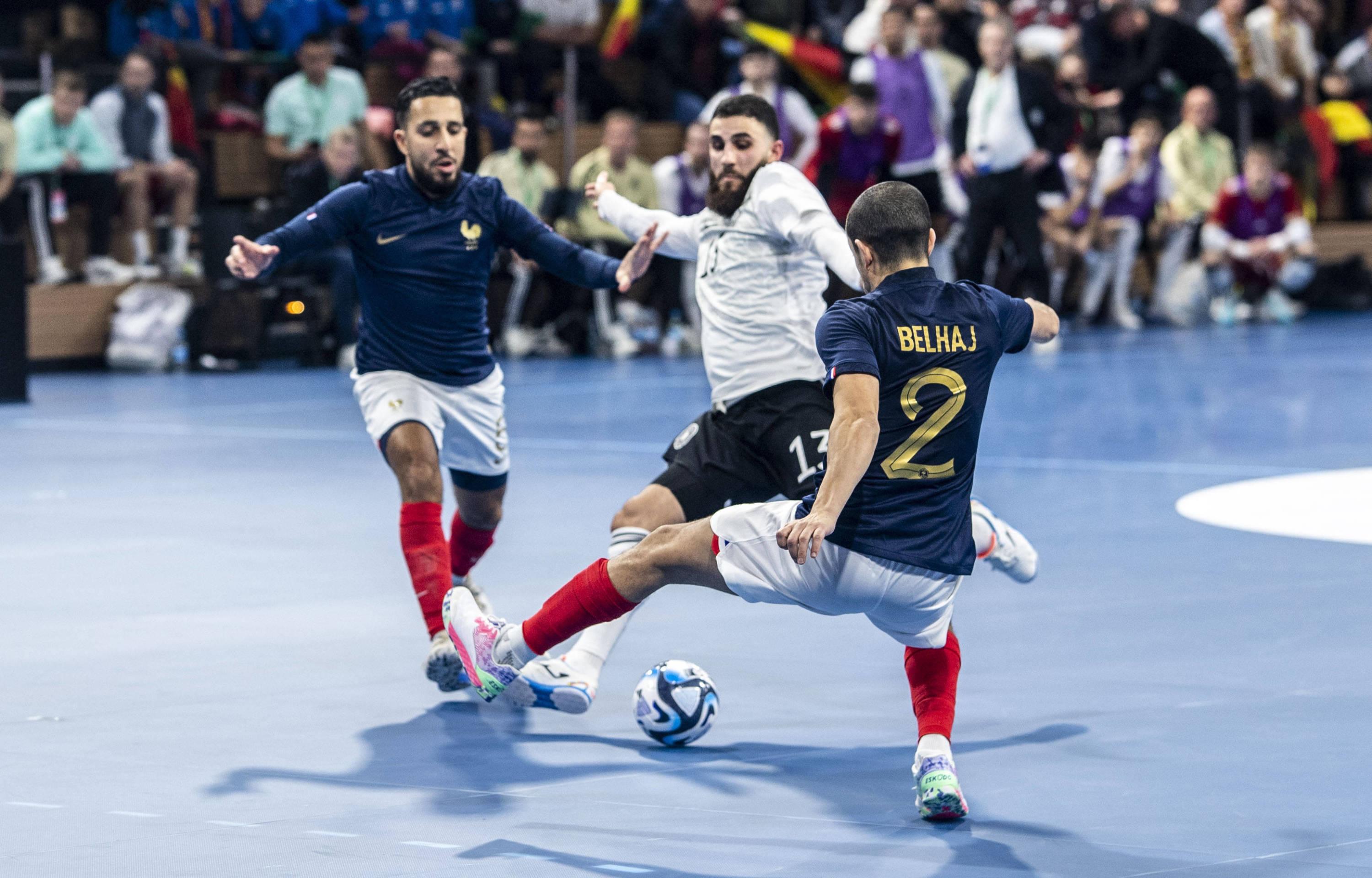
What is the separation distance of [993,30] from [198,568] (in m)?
11.3

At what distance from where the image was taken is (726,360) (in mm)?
6512

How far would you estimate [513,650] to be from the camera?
211 inches

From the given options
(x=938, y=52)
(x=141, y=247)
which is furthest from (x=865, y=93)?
(x=141, y=247)

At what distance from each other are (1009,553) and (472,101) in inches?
524

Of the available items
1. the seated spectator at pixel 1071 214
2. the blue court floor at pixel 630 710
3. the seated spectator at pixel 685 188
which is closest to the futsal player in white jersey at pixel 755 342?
the blue court floor at pixel 630 710

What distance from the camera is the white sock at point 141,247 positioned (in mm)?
17328

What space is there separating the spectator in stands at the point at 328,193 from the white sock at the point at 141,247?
1.27 m

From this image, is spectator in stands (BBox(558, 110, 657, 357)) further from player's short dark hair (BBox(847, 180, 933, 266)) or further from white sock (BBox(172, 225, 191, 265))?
player's short dark hair (BBox(847, 180, 933, 266))

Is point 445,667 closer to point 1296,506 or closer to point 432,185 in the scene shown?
point 432,185

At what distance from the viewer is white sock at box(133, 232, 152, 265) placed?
1733 cm

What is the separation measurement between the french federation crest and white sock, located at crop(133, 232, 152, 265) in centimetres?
1141

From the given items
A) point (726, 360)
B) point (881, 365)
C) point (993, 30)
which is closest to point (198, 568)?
point (726, 360)

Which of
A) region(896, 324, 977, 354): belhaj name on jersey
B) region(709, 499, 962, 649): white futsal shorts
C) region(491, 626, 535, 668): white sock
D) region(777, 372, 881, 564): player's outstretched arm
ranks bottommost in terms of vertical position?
region(491, 626, 535, 668): white sock

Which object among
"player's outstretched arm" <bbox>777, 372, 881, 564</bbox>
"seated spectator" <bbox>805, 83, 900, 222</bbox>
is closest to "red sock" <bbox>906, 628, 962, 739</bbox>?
"player's outstretched arm" <bbox>777, 372, 881, 564</bbox>
